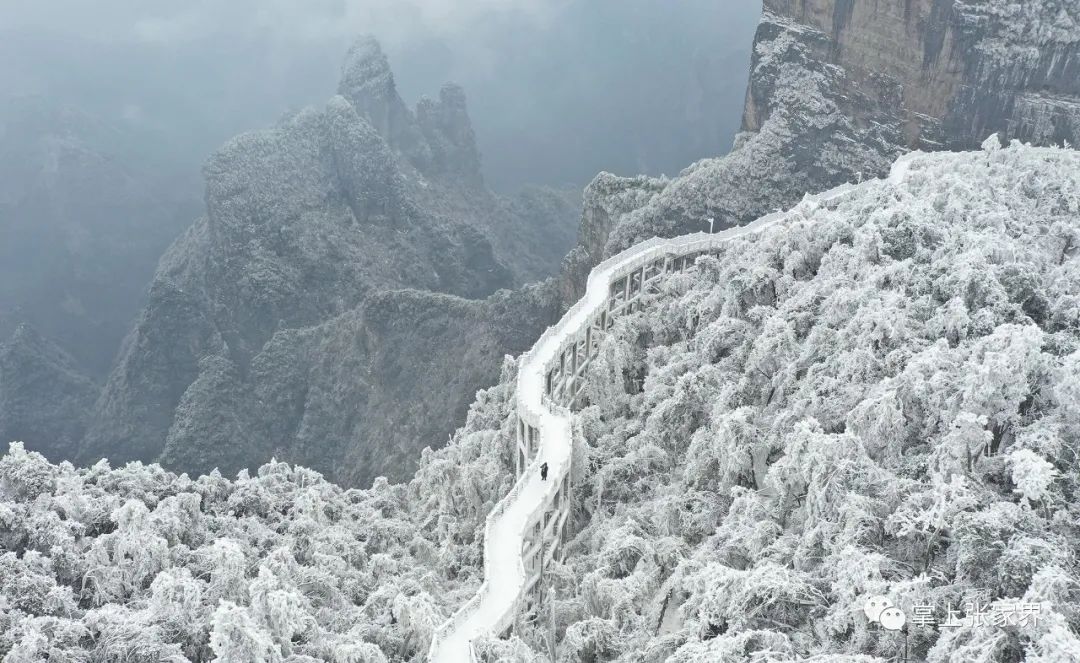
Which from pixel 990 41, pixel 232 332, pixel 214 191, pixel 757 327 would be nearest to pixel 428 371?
pixel 232 332

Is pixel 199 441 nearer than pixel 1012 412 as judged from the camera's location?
No

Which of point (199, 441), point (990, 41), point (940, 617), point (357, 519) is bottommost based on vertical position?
point (199, 441)

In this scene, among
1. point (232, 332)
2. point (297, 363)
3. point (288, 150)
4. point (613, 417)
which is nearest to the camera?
point (613, 417)

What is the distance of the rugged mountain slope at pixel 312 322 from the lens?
448 ft

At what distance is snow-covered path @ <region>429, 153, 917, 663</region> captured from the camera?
4147 centimetres

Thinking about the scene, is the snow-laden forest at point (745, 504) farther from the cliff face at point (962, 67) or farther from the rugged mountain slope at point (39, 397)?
the rugged mountain slope at point (39, 397)

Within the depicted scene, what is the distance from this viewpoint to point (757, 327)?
56.8m

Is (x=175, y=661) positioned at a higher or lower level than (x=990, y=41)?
lower

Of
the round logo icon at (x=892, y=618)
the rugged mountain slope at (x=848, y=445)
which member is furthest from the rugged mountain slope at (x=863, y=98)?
the round logo icon at (x=892, y=618)

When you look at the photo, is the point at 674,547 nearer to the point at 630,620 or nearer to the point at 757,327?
the point at 630,620

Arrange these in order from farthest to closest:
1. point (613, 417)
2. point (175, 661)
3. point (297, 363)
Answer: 1. point (297, 363)
2. point (613, 417)
3. point (175, 661)

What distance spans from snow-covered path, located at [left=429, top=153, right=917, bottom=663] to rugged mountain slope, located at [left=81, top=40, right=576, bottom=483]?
54999mm

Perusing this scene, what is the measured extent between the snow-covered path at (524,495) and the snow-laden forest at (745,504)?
4.68ft

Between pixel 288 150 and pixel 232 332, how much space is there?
3605 cm
